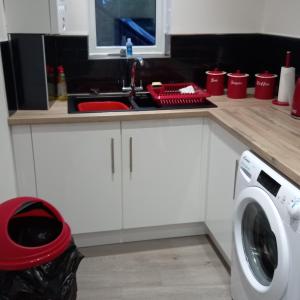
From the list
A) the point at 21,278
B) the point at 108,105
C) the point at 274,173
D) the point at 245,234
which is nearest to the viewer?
the point at 21,278

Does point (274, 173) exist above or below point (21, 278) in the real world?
above

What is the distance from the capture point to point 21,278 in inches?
52.5

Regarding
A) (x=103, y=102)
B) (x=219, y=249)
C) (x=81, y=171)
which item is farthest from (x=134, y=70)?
(x=219, y=249)

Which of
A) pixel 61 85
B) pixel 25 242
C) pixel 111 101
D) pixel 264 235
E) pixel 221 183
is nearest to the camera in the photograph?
pixel 25 242

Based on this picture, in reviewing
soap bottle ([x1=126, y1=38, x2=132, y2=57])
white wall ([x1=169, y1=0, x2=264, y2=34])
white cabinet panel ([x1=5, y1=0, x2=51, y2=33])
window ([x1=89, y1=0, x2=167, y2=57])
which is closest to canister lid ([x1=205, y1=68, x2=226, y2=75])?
white wall ([x1=169, y1=0, x2=264, y2=34])

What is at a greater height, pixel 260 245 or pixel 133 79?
pixel 133 79

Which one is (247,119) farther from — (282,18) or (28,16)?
(28,16)

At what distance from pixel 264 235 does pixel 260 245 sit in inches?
3.0

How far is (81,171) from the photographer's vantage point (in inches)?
90.6

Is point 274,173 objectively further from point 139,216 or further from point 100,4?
point 100,4

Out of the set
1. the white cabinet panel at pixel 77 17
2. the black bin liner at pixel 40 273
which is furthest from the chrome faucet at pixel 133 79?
the black bin liner at pixel 40 273

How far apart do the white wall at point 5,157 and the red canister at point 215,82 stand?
1.35m

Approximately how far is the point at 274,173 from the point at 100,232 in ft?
4.43

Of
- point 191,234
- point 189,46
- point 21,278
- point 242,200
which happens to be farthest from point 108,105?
point 21,278
